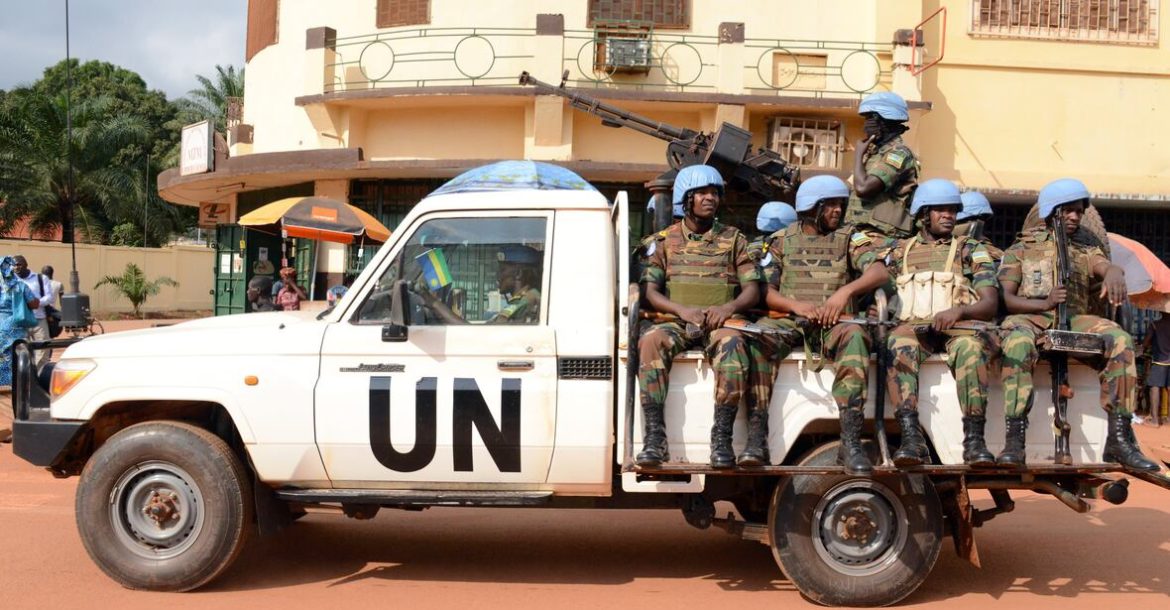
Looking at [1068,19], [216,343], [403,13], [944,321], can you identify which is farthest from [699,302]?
[1068,19]

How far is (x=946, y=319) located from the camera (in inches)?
199

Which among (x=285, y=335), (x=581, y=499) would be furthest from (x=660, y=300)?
(x=285, y=335)

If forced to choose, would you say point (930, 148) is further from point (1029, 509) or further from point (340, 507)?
point (340, 507)

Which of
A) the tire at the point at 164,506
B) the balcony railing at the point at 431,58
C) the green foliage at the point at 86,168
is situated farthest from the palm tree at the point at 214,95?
the tire at the point at 164,506

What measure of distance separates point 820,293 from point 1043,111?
12.1 metres

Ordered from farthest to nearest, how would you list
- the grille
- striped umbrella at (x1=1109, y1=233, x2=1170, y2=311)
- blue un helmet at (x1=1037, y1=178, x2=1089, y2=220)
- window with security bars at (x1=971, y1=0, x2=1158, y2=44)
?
window with security bars at (x1=971, y1=0, x2=1158, y2=44) → striped umbrella at (x1=1109, y1=233, x2=1170, y2=311) → blue un helmet at (x1=1037, y1=178, x2=1089, y2=220) → the grille

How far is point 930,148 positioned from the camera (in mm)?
15781

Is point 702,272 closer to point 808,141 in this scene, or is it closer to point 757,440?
point 757,440

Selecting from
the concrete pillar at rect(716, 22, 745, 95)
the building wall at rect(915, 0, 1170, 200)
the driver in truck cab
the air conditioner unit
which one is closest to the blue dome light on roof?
the driver in truck cab

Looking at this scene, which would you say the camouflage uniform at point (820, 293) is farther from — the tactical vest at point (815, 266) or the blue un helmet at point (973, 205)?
the blue un helmet at point (973, 205)

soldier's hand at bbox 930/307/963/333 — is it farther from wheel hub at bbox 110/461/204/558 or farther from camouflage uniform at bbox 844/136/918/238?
wheel hub at bbox 110/461/204/558

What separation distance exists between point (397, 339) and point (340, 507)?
104 cm

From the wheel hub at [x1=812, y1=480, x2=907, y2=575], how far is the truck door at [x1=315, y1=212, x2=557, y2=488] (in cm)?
140

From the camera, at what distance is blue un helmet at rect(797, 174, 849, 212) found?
546 centimetres
